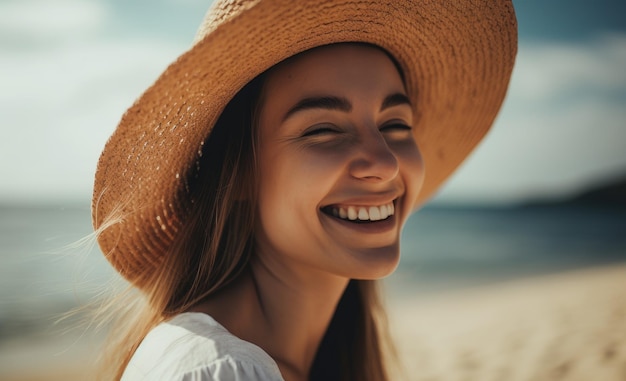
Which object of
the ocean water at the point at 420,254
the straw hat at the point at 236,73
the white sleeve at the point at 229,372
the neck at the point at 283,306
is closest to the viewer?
the white sleeve at the point at 229,372

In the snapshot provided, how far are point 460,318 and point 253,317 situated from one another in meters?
6.67

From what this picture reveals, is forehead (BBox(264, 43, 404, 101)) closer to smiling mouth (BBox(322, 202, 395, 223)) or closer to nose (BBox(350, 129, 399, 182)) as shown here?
nose (BBox(350, 129, 399, 182))

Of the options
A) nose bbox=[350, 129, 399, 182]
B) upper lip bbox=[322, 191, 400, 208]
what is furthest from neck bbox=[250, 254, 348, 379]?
nose bbox=[350, 129, 399, 182]

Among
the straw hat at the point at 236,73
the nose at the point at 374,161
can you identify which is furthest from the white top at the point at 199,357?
Answer: the nose at the point at 374,161

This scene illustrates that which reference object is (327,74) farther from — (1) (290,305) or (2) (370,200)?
(1) (290,305)

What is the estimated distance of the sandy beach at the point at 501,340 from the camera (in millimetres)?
4423

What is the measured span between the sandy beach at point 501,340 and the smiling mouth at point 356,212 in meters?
1.14

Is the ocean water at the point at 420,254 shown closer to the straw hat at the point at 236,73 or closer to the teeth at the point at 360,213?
the straw hat at the point at 236,73

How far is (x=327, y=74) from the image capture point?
5.77 feet

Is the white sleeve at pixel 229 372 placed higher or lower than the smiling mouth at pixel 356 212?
lower

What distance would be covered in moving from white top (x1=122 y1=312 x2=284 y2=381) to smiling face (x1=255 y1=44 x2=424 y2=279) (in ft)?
1.33

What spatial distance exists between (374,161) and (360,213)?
7.1 inches

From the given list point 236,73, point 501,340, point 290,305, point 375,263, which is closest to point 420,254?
point 501,340

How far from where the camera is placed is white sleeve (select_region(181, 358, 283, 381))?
130 centimetres
